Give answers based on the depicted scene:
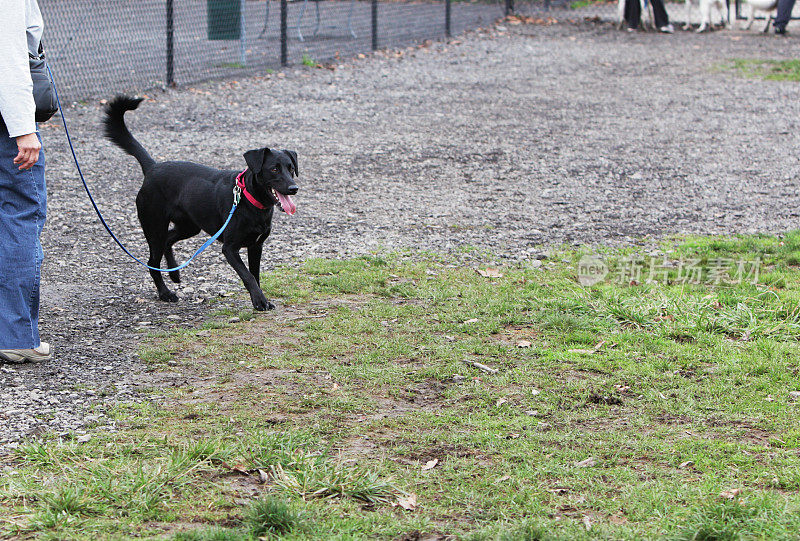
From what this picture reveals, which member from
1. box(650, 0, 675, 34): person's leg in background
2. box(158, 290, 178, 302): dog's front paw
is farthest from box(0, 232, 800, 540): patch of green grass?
box(650, 0, 675, 34): person's leg in background

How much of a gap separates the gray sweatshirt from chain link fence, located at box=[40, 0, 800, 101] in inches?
295

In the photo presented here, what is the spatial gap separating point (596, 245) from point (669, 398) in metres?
2.56

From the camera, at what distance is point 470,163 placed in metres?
8.78

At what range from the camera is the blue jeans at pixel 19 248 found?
13.4 ft

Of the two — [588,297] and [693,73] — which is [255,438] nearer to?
[588,297]

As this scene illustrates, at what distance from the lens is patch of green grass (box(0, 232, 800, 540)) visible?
2941mm

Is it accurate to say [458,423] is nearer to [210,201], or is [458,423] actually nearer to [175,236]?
[210,201]

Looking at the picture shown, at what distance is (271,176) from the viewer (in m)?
4.94

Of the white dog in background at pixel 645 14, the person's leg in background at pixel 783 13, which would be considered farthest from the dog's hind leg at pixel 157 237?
the person's leg in background at pixel 783 13

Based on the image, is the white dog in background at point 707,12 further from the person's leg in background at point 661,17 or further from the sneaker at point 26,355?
the sneaker at point 26,355

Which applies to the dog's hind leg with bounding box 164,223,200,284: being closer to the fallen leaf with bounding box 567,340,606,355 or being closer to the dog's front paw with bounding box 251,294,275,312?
the dog's front paw with bounding box 251,294,275,312

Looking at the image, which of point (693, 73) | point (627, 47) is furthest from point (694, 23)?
point (693, 73)

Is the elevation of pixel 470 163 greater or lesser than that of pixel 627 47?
lesser

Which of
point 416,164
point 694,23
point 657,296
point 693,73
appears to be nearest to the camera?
point 657,296
